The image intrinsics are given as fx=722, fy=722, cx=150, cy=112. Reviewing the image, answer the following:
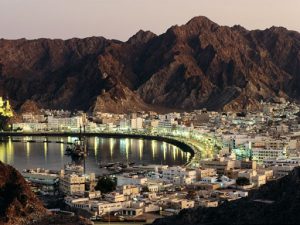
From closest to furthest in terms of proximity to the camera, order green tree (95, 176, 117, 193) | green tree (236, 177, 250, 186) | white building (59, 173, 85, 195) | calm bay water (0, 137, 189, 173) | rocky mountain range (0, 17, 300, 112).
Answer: green tree (95, 176, 117, 193) < white building (59, 173, 85, 195) < green tree (236, 177, 250, 186) < calm bay water (0, 137, 189, 173) < rocky mountain range (0, 17, 300, 112)

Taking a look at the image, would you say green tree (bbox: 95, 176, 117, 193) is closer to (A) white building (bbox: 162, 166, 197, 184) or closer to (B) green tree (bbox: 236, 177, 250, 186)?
(A) white building (bbox: 162, 166, 197, 184)

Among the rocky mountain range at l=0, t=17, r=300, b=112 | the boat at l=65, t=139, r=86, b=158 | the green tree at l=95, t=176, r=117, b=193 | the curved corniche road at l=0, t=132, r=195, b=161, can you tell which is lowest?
the green tree at l=95, t=176, r=117, b=193

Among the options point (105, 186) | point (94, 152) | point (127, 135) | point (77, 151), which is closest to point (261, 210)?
point (105, 186)

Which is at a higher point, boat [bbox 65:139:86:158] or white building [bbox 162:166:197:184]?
boat [bbox 65:139:86:158]

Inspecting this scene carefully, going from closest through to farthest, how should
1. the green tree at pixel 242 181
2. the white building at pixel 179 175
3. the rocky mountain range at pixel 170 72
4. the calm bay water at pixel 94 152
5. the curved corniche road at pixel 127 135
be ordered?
the green tree at pixel 242 181
the white building at pixel 179 175
the calm bay water at pixel 94 152
the curved corniche road at pixel 127 135
the rocky mountain range at pixel 170 72

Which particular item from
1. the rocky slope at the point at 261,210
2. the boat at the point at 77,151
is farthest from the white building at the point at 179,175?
the boat at the point at 77,151

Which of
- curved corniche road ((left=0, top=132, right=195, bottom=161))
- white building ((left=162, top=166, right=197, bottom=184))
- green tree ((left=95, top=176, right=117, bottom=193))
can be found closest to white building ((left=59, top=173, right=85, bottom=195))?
green tree ((left=95, top=176, right=117, bottom=193))

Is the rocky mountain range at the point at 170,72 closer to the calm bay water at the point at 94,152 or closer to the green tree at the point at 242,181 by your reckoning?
the calm bay water at the point at 94,152
